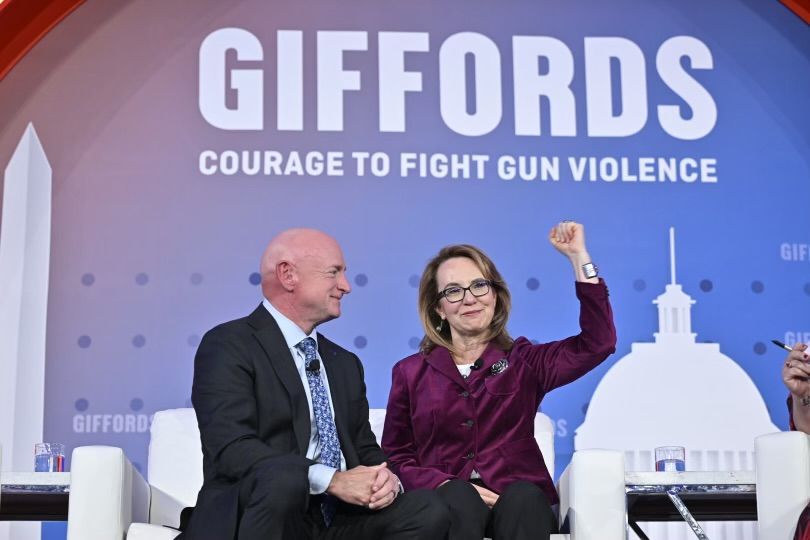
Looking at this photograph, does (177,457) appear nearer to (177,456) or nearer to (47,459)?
(177,456)

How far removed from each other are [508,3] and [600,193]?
84cm

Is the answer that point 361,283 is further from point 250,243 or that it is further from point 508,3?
point 508,3

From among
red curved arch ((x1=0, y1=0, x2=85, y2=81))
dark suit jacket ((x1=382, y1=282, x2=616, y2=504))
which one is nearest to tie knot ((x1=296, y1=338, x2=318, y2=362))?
dark suit jacket ((x1=382, y1=282, x2=616, y2=504))

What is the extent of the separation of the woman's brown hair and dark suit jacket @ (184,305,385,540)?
38 cm

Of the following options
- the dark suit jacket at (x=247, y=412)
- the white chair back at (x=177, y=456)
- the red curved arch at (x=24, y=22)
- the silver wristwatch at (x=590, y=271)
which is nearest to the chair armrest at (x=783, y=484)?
the silver wristwatch at (x=590, y=271)

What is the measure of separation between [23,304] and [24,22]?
3.59 ft

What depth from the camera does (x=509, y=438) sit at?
324 cm

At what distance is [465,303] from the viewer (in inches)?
132

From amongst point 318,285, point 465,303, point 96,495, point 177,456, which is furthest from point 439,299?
point 96,495

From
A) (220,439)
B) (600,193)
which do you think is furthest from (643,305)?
(220,439)

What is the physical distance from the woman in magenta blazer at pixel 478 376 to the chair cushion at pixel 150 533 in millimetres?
660

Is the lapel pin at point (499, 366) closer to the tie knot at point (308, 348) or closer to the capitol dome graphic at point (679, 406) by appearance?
the tie knot at point (308, 348)

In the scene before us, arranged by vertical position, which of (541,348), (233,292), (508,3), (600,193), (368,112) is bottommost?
(541,348)

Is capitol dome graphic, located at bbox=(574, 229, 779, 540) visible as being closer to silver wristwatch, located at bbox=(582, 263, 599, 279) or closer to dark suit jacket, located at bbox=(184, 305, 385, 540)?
silver wristwatch, located at bbox=(582, 263, 599, 279)
